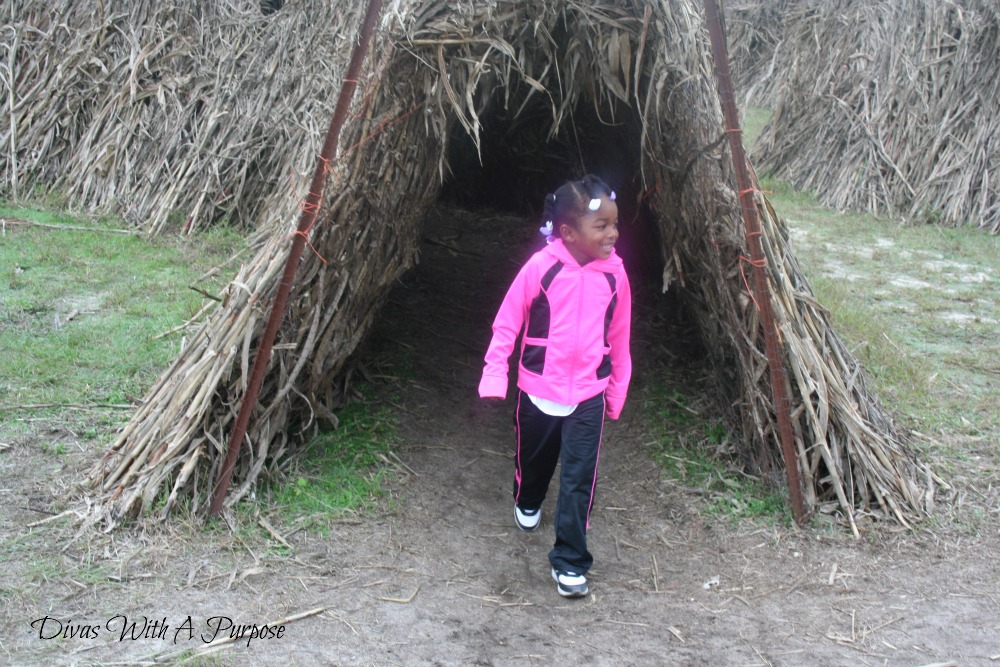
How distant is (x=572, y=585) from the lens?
3285 mm

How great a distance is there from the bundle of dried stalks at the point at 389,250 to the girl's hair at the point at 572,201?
0.61 metres

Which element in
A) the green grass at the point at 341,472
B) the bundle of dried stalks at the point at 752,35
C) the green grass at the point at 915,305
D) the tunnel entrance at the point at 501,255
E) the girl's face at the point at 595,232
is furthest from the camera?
the bundle of dried stalks at the point at 752,35

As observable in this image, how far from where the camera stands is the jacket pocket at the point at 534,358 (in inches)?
133

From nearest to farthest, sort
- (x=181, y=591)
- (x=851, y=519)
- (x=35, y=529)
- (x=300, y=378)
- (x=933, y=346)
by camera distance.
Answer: (x=181, y=591)
(x=35, y=529)
(x=851, y=519)
(x=300, y=378)
(x=933, y=346)

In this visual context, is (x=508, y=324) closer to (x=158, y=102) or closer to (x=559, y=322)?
(x=559, y=322)

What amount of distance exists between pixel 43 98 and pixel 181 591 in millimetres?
6288

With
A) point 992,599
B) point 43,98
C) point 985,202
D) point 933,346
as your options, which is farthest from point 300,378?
point 985,202

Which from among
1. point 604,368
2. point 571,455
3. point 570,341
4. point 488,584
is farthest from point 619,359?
point 488,584

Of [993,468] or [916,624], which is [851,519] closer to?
[916,624]

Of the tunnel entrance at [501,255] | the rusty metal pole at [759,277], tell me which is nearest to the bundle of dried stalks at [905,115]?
the tunnel entrance at [501,255]

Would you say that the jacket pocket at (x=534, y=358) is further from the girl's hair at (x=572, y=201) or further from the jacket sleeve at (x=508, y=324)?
the girl's hair at (x=572, y=201)

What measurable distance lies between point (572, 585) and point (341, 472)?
4.09 feet

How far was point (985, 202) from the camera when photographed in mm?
8555

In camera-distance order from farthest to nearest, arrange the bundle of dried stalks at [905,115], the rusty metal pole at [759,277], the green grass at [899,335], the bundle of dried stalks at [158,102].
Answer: the bundle of dried stalks at [905,115] → the bundle of dried stalks at [158,102] → the green grass at [899,335] → the rusty metal pole at [759,277]
